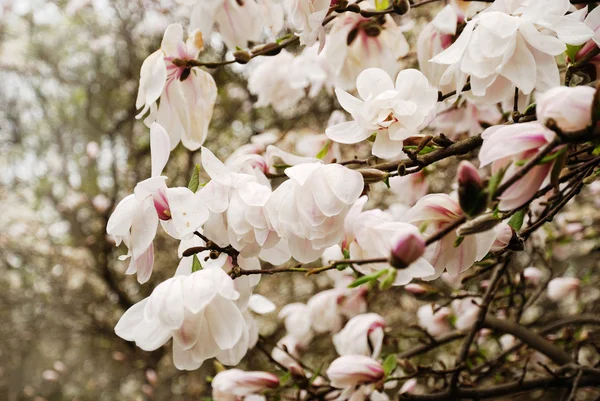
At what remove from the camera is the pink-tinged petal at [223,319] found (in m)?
0.44

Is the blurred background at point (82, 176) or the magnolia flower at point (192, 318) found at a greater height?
the magnolia flower at point (192, 318)

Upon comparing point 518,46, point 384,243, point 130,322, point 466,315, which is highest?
point 518,46

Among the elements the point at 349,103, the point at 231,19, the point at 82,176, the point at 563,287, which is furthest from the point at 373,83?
the point at 82,176

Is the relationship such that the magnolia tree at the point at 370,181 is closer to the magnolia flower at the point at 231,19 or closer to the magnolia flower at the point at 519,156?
the magnolia flower at the point at 519,156

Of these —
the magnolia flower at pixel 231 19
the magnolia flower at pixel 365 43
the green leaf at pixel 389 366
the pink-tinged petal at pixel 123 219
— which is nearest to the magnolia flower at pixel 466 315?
the green leaf at pixel 389 366

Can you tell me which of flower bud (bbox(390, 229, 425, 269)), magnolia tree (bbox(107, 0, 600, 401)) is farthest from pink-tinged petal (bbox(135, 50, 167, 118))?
flower bud (bbox(390, 229, 425, 269))

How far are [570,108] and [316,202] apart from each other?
0.60ft

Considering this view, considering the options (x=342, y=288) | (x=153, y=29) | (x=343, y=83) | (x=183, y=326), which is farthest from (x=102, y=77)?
(x=183, y=326)

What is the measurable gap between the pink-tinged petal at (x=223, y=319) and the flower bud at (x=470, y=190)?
21 centimetres

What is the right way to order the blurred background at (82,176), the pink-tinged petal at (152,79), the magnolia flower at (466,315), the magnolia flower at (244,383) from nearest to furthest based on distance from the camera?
the pink-tinged petal at (152,79)
the magnolia flower at (244,383)
the magnolia flower at (466,315)
the blurred background at (82,176)

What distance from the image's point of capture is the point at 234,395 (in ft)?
2.68

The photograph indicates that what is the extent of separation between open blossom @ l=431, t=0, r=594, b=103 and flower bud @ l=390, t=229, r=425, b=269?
0.55ft

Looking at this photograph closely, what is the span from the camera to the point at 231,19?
29.2 inches

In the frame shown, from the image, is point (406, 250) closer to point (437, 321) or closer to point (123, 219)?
point (123, 219)
